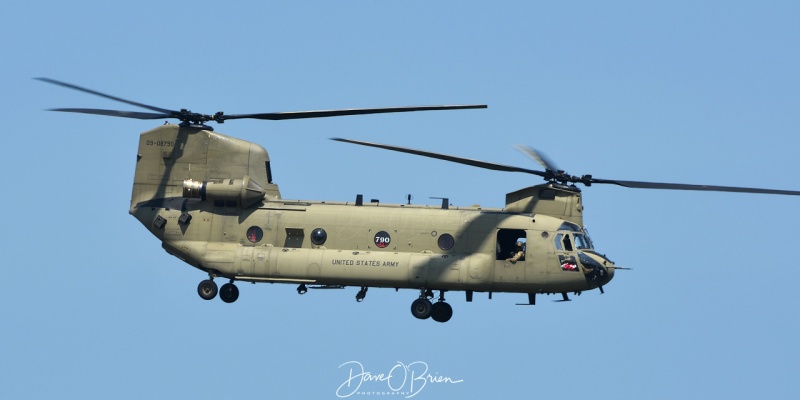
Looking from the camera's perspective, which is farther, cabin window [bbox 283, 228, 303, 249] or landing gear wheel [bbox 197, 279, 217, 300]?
landing gear wheel [bbox 197, 279, 217, 300]

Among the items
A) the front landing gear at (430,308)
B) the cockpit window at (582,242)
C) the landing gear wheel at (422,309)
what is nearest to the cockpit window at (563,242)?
the cockpit window at (582,242)

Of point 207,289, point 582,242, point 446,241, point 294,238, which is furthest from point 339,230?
point 582,242

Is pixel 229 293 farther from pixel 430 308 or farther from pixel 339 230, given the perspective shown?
pixel 430 308

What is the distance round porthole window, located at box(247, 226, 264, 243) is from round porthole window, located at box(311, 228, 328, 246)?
178cm

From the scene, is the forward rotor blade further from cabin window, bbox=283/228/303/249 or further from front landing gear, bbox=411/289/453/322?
front landing gear, bbox=411/289/453/322

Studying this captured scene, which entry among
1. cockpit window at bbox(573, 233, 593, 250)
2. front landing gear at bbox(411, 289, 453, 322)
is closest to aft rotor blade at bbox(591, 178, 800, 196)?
cockpit window at bbox(573, 233, 593, 250)

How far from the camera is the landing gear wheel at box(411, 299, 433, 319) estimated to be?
41281 millimetres

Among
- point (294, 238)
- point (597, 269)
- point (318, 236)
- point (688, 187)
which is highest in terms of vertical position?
point (688, 187)

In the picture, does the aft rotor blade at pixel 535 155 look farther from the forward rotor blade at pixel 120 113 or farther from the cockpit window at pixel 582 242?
the forward rotor blade at pixel 120 113

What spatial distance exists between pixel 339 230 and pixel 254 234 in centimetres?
295

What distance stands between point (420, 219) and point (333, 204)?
3147mm

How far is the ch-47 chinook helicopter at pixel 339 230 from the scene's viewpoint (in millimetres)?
→ 40438

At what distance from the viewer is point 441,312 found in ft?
136

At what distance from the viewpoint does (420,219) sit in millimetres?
41281
